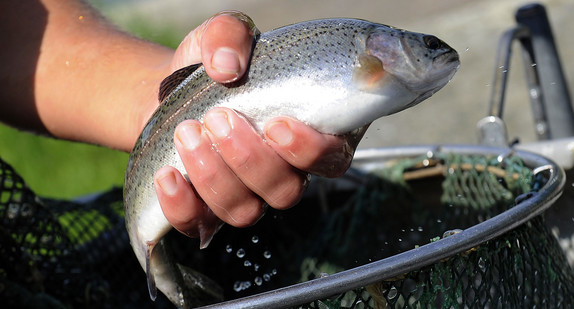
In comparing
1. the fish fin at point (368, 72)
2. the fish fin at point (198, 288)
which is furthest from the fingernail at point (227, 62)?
the fish fin at point (198, 288)

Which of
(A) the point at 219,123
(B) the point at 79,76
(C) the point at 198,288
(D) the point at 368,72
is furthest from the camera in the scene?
(B) the point at 79,76

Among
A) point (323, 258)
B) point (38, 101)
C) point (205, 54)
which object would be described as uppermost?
point (205, 54)

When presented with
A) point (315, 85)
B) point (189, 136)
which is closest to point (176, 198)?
point (189, 136)

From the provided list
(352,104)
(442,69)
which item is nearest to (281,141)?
(352,104)

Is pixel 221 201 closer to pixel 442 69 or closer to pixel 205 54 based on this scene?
pixel 205 54

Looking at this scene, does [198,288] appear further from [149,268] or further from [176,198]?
[176,198]

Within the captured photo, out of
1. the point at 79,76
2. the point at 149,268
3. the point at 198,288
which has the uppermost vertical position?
the point at 79,76

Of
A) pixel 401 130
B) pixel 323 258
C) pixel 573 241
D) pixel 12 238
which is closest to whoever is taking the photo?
pixel 12 238
